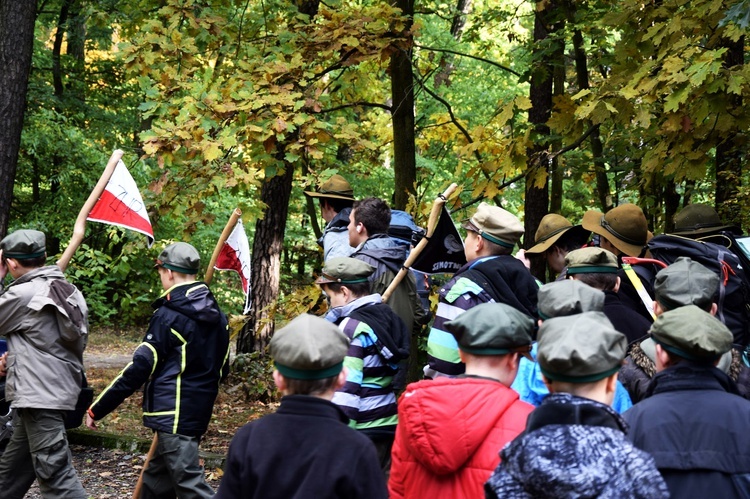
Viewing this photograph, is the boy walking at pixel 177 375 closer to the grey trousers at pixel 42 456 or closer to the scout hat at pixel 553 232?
the grey trousers at pixel 42 456

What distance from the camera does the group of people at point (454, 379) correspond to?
103 inches

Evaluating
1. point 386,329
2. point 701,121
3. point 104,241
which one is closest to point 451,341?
point 386,329

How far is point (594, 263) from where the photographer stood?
14.0ft

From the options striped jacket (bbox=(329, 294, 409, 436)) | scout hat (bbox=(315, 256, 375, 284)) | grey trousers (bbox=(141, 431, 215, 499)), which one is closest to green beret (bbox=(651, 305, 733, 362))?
striped jacket (bbox=(329, 294, 409, 436))

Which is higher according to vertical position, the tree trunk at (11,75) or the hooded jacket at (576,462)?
the tree trunk at (11,75)

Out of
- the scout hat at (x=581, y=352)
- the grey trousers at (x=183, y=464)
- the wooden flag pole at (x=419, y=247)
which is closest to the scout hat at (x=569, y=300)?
the scout hat at (x=581, y=352)

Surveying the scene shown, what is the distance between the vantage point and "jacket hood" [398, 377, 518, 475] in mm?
2953

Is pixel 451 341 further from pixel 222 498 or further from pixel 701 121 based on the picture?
pixel 701 121

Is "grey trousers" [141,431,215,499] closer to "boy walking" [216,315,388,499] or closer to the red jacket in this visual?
"boy walking" [216,315,388,499]

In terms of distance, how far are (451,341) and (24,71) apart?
20.5ft

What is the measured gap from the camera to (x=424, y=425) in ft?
9.83

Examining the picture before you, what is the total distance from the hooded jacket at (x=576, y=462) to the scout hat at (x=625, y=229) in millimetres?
2743

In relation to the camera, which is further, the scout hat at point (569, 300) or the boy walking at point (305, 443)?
the scout hat at point (569, 300)

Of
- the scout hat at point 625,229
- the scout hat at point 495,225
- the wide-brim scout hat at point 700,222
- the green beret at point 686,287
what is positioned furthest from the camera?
the scout hat at point 625,229
